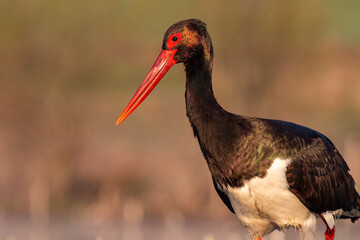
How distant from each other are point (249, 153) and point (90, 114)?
773 cm

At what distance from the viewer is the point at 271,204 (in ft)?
23.4

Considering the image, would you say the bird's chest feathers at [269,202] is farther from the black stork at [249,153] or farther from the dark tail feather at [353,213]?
the dark tail feather at [353,213]

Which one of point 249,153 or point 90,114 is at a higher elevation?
point 90,114

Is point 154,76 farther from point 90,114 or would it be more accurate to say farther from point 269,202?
point 90,114

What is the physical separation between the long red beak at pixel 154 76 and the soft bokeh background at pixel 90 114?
4360 millimetres

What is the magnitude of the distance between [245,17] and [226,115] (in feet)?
22.9

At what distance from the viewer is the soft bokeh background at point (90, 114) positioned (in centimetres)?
1222

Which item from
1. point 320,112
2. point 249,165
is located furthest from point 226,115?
point 320,112

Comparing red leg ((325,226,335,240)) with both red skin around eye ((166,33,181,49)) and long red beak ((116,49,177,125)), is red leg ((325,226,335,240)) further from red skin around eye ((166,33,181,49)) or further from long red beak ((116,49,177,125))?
red skin around eye ((166,33,181,49))

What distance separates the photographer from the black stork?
708 centimetres

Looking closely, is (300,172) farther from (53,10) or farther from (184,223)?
(53,10)

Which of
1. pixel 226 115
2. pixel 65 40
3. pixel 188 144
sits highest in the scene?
pixel 65 40

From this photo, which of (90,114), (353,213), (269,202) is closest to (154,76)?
(269,202)

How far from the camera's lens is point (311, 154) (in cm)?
742
